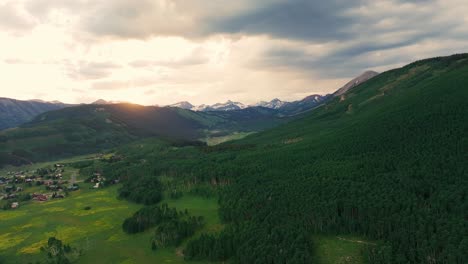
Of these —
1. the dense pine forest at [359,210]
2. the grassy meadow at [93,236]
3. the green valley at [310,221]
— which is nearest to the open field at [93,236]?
the grassy meadow at [93,236]

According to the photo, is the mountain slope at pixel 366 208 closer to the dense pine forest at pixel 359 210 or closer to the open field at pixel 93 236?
the dense pine forest at pixel 359 210

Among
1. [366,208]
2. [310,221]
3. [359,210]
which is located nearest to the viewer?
[359,210]

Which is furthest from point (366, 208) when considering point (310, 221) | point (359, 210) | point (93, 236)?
point (93, 236)

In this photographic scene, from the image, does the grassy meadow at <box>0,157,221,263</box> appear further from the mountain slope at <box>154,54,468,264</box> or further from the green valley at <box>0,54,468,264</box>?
the mountain slope at <box>154,54,468,264</box>

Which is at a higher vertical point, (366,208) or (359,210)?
(366,208)

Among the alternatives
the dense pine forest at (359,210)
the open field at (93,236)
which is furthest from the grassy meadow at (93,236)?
the dense pine forest at (359,210)

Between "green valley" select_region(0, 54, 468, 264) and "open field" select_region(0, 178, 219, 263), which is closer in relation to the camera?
"green valley" select_region(0, 54, 468, 264)

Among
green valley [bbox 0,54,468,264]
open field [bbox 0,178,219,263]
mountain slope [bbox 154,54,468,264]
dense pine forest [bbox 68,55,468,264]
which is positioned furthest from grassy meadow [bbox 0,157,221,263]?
mountain slope [bbox 154,54,468,264]

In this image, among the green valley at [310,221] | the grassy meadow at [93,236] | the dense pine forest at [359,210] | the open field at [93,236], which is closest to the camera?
the dense pine forest at [359,210]

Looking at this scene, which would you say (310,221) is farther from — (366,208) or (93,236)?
(93,236)

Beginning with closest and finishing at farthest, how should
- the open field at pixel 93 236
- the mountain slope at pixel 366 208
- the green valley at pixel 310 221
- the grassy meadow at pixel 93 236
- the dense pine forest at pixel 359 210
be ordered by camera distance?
A: the mountain slope at pixel 366 208, the dense pine forest at pixel 359 210, the green valley at pixel 310 221, the grassy meadow at pixel 93 236, the open field at pixel 93 236

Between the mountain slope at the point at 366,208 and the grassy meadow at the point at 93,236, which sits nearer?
the mountain slope at the point at 366,208

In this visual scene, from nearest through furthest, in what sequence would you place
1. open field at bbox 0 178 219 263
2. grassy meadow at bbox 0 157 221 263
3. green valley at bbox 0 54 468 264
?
green valley at bbox 0 54 468 264 < grassy meadow at bbox 0 157 221 263 < open field at bbox 0 178 219 263
